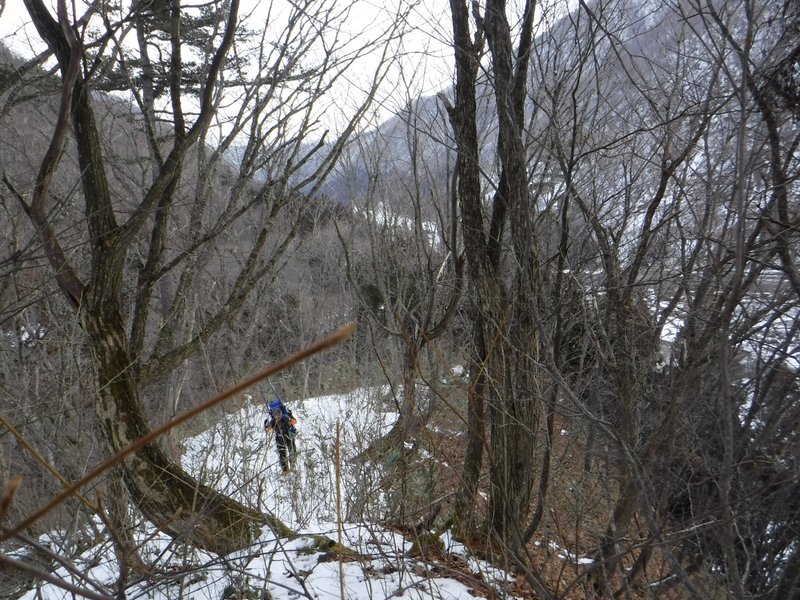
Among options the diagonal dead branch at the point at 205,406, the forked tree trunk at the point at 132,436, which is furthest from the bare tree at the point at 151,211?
the diagonal dead branch at the point at 205,406

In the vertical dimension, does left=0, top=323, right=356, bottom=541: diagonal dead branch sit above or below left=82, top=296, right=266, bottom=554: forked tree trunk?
above

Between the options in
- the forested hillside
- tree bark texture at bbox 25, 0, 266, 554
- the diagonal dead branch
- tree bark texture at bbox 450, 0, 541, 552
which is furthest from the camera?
tree bark texture at bbox 450, 0, 541, 552

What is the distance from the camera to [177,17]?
375 cm

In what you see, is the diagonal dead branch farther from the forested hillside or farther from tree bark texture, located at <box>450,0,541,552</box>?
tree bark texture, located at <box>450,0,541,552</box>

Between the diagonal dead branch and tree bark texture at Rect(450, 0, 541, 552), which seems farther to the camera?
tree bark texture at Rect(450, 0, 541, 552)

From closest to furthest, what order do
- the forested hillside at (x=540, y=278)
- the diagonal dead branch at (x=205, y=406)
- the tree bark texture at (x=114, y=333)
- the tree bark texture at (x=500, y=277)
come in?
the diagonal dead branch at (x=205, y=406), the forested hillside at (x=540, y=278), the tree bark texture at (x=114, y=333), the tree bark texture at (x=500, y=277)

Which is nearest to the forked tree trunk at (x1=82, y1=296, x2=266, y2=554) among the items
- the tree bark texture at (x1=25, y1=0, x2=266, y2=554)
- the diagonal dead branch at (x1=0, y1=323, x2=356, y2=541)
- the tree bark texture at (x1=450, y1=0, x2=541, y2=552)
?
the tree bark texture at (x1=25, y1=0, x2=266, y2=554)

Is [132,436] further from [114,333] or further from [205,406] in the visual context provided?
[205,406]

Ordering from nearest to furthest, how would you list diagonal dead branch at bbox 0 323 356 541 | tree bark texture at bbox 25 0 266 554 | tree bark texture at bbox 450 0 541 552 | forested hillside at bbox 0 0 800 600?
1. diagonal dead branch at bbox 0 323 356 541
2. forested hillside at bbox 0 0 800 600
3. tree bark texture at bbox 25 0 266 554
4. tree bark texture at bbox 450 0 541 552

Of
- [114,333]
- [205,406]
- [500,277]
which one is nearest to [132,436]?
[114,333]

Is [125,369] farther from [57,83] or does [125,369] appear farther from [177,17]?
[57,83]

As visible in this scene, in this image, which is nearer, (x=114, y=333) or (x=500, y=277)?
(x=114, y=333)

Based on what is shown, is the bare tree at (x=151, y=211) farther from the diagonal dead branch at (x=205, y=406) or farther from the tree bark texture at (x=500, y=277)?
the diagonal dead branch at (x=205, y=406)

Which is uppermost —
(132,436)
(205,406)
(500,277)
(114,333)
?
(205,406)
